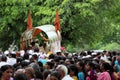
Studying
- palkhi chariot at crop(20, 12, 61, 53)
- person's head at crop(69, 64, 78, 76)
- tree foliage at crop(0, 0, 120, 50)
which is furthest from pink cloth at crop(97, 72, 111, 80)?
tree foliage at crop(0, 0, 120, 50)

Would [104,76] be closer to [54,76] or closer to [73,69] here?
[73,69]

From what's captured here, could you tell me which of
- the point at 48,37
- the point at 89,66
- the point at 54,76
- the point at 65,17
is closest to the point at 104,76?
the point at 89,66

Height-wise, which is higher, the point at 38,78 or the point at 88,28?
the point at 38,78

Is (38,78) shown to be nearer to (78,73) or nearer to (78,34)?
(78,73)

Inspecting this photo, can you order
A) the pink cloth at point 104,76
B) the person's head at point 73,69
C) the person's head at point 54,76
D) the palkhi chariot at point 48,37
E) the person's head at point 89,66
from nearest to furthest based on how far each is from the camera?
1. the person's head at point 54,76
2. the pink cloth at point 104,76
3. the person's head at point 73,69
4. the person's head at point 89,66
5. the palkhi chariot at point 48,37

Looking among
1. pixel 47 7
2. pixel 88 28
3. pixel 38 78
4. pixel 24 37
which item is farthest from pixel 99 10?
pixel 38 78

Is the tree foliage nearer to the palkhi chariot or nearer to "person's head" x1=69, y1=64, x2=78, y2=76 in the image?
the palkhi chariot

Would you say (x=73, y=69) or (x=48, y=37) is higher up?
(x=73, y=69)

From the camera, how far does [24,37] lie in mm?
23047

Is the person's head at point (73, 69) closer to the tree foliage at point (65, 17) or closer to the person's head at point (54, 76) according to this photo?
the person's head at point (54, 76)

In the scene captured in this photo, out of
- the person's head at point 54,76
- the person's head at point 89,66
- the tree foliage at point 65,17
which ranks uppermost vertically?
the person's head at point 54,76

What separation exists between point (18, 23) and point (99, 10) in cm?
601

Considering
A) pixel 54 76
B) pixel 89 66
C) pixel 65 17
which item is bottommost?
pixel 65 17

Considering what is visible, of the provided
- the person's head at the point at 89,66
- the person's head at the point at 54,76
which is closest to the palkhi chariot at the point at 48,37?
the person's head at the point at 89,66
